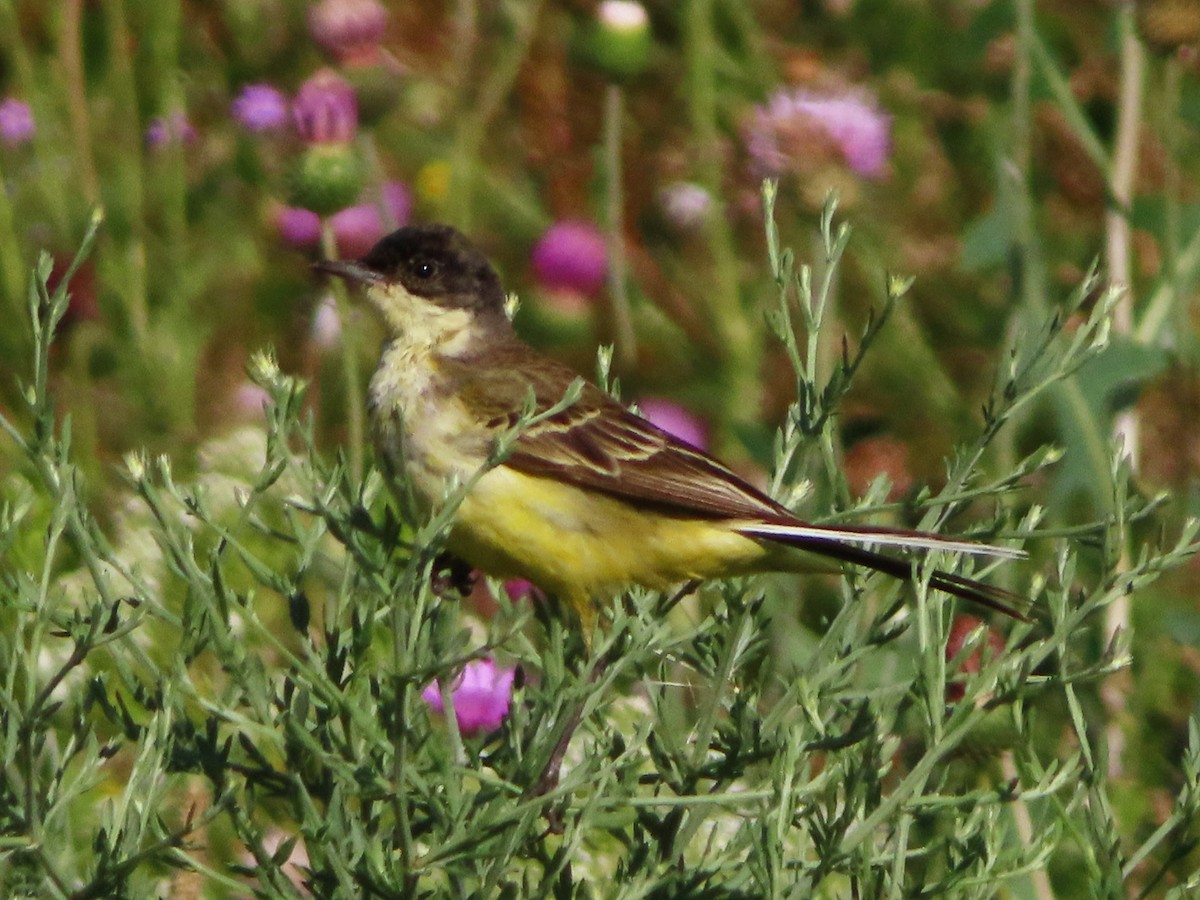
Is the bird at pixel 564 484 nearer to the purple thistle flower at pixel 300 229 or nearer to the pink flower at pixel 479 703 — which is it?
the pink flower at pixel 479 703

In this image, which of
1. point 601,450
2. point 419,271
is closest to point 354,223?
point 419,271

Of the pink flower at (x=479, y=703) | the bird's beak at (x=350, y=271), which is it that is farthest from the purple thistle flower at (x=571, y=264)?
the pink flower at (x=479, y=703)

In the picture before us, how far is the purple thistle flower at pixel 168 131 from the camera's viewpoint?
237 inches

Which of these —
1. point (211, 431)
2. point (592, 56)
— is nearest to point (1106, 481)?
point (592, 56)

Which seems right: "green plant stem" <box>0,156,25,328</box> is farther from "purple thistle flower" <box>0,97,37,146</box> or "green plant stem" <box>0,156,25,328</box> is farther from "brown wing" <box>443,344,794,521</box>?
"brown wing" <box>443,344,794,521</box>

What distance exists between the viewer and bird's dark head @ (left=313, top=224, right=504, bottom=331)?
14.5 feet

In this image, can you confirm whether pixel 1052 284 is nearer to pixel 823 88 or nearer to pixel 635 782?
pixel 823 88

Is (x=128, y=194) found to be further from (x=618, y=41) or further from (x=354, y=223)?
(x=618, y=41)

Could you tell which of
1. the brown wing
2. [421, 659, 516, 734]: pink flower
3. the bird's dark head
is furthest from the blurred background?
[421, 659, 516, 734]: pink flower

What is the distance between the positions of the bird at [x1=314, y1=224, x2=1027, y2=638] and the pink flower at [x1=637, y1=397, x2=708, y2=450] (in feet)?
5.48

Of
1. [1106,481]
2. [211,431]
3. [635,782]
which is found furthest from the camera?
[211,431]

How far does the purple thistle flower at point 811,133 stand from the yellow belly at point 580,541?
6.41ft

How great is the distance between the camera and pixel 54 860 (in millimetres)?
2348

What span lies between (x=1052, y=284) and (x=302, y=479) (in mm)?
4776
